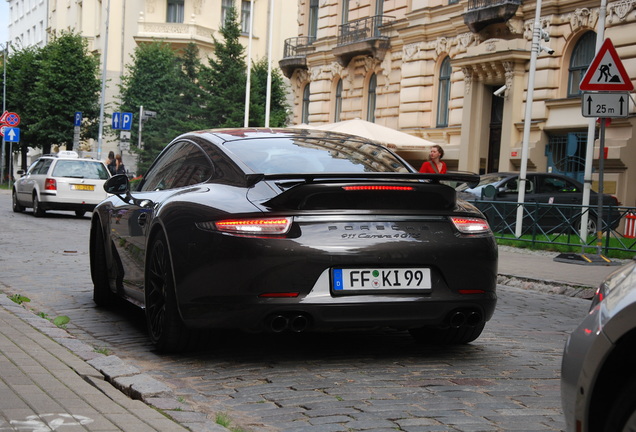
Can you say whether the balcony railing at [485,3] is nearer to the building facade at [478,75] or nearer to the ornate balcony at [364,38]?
the building facade at [478,75]

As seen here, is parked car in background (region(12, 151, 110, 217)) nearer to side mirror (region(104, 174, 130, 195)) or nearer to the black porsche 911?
side mirror (region(104, 174, 130, 195))

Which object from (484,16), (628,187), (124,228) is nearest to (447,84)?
(484,16)

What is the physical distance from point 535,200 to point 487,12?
30.0 ft

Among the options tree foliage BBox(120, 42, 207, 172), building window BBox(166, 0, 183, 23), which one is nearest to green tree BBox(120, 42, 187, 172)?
tree foliage BBox(120, 42, 207, 172)

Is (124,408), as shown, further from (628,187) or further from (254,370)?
(628,187)

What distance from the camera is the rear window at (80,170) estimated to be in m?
25.1

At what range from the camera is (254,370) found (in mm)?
5742

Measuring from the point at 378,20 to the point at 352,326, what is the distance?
32.6 m

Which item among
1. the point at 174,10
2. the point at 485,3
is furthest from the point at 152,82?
the point at 485,3

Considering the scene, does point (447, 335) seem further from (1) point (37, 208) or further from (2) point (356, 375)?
(1) point (37, 208)

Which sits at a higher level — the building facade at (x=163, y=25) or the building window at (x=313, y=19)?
the building facade at (x=163, y=25)

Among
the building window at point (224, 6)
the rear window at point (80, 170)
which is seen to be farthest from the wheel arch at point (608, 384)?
the building window at point (224, 6)

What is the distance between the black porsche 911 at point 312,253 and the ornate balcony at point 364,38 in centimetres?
3089

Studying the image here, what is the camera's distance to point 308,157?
6.49m
